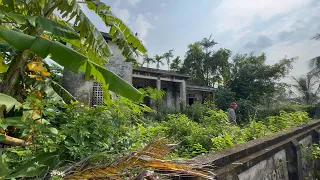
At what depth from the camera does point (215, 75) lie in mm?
28578

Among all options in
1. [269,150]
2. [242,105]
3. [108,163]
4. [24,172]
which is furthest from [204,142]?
[242,105]

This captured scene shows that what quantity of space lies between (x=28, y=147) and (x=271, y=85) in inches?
936

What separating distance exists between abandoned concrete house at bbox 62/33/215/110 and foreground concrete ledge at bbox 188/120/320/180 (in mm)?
8322

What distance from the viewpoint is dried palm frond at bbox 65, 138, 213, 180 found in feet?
4.68

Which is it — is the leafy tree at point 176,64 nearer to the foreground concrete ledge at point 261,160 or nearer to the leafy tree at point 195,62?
the leafy tree at point 195,62

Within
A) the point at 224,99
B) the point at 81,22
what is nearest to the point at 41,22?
the point at 81,22

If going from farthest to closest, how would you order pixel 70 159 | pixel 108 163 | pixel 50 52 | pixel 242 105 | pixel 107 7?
pixel 242 105
pixel 107 7
pixel 50 52
pixel 70 159
pixel 108 163

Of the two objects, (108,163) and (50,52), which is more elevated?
(50,52)

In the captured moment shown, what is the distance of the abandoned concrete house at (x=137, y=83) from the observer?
1159 centimetres

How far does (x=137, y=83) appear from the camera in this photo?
16.6 meters

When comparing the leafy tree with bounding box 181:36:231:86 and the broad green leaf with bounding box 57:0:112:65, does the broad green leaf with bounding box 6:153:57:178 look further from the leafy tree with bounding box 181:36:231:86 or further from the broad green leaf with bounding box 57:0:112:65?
the leafy tree with bounding box 181:36:231:86

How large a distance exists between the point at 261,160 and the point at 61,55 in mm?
2682

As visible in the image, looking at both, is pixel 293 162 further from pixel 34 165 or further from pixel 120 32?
→ pixel 34 165

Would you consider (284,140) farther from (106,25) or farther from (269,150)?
(106,25)
